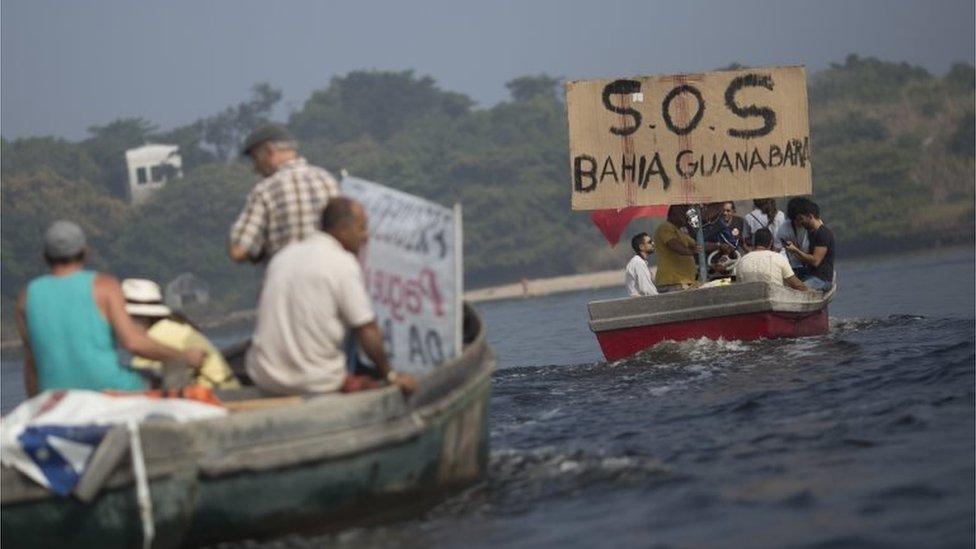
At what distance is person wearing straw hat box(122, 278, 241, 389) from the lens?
10.0 metres

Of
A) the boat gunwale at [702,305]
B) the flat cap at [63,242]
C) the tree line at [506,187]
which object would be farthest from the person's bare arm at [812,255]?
the tree line at [506,187]

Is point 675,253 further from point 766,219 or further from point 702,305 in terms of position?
point 766,219

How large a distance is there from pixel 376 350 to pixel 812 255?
10.3 meters

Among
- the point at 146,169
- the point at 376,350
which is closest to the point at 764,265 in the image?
the point at 376,350

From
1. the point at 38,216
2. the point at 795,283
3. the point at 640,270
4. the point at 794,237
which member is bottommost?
the point at 795,283

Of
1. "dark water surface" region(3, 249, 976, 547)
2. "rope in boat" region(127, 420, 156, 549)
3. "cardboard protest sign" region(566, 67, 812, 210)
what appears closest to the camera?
"rope in boat" region(127, 420, 156, 549)

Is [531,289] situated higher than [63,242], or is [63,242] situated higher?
[63,242]

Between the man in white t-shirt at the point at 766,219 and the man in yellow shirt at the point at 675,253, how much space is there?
2.85ft

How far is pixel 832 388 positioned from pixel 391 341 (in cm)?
505

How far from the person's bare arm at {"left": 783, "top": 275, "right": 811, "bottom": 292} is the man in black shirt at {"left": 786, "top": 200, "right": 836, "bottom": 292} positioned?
1.27 ft

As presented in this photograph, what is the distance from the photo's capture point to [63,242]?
9.22 metres

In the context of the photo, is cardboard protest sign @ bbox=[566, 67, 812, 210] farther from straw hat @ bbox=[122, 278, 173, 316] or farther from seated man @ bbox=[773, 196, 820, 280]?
straw hat @ bbox=[122, 278, 173, 316]

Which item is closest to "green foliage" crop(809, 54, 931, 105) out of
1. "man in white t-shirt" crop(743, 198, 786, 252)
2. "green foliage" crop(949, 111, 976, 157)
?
"green foliage" crop(949, 111, 976, 157)

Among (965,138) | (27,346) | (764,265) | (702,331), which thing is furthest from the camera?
(965,138)
